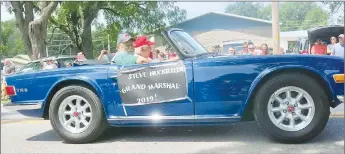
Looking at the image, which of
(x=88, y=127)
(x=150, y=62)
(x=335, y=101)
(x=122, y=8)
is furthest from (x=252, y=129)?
(x=122, y=8)

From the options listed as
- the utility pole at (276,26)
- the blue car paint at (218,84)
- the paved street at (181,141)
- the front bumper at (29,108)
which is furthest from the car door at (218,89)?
the utility pole at (276,26)

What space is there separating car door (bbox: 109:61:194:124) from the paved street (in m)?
0.35

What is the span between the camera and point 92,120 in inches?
192

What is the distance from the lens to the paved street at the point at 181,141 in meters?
4.31

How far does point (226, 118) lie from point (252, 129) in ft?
3.14

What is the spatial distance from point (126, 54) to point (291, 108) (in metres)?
2.26

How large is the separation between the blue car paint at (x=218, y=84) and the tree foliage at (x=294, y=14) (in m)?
15.2

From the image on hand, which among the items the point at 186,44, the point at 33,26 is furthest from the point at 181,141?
the point at 33,26

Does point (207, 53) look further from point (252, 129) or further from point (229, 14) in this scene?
point (229, 14)

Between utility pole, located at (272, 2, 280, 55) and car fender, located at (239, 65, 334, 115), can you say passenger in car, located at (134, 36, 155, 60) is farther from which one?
utility pole, located at (272, 2, 280, 55)

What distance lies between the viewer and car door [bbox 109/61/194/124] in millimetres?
4523

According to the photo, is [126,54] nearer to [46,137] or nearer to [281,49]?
[46,137]

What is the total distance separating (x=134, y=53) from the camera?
5.14m

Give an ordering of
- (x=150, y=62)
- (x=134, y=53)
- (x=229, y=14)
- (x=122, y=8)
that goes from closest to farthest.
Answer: (x=150, y=62), (x=134, y=53), (x=229, y=14), (x=122, y=8)
